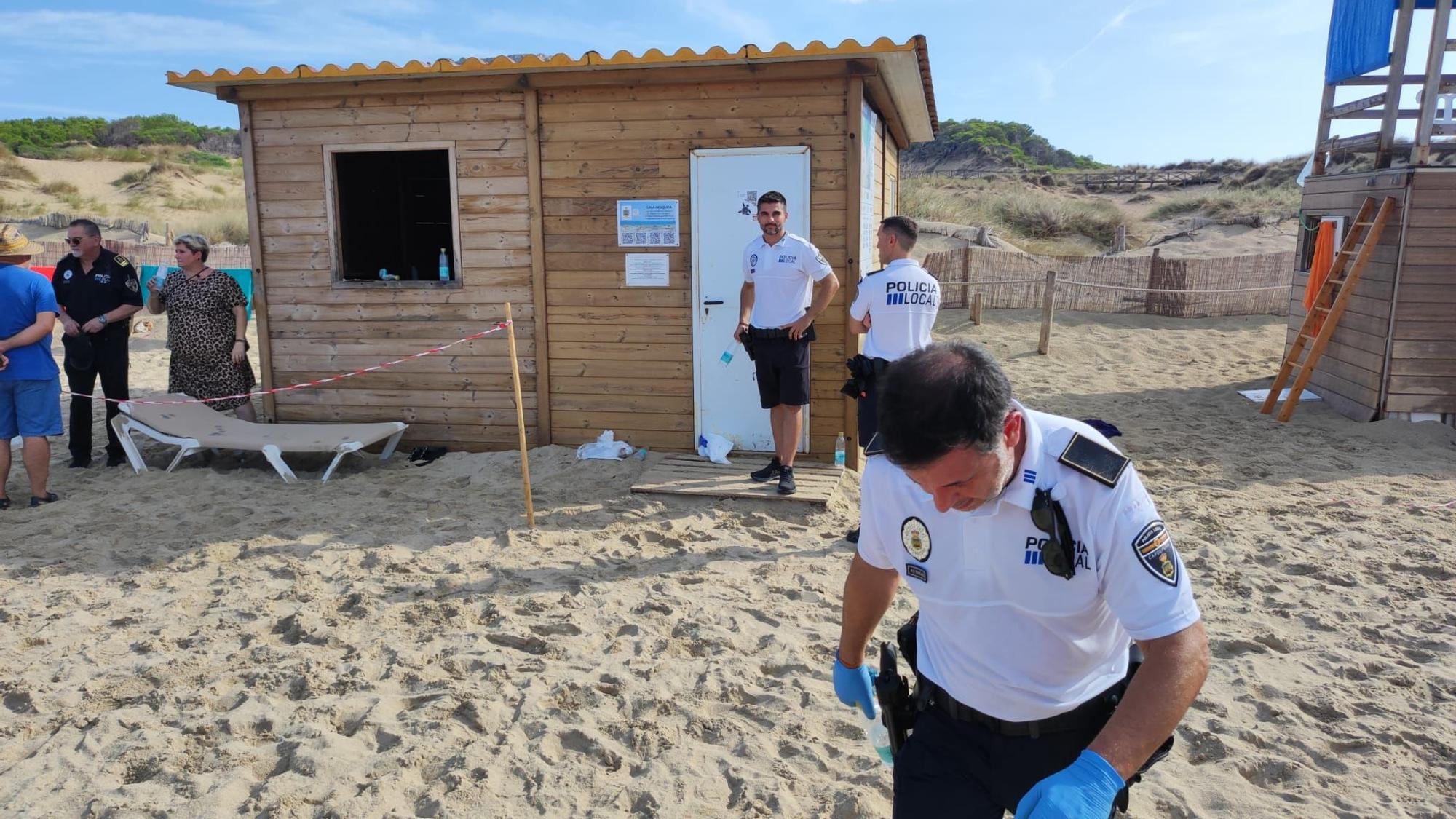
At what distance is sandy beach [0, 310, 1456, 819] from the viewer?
3.13 metres

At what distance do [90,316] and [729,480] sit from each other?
187 inches

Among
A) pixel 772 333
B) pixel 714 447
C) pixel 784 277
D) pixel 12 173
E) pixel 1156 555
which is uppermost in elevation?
pixel 12 173

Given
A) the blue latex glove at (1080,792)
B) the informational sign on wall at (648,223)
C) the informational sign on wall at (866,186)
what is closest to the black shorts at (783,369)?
the informational sign on wall at (866,186)

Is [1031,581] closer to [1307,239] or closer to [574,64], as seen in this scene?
[574,64]

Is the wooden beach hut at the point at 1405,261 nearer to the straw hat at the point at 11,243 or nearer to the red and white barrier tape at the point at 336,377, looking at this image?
the red and white barrier tape at the point at 336,377

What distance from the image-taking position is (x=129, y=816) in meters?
2.91

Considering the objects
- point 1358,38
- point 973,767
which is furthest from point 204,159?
point 973,767

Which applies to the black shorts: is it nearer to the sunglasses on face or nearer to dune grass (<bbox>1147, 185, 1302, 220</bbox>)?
the sunglasses on face

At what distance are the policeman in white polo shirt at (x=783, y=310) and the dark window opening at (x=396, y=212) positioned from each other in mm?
4579

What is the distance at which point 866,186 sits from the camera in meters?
7.14

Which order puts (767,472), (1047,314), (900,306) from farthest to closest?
(1047,314) → (767,472) → (900,306)

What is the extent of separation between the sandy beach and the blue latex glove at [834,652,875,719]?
2.85 feet

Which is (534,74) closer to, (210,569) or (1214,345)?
(210,569)

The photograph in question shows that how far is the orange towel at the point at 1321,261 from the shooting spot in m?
9.45
